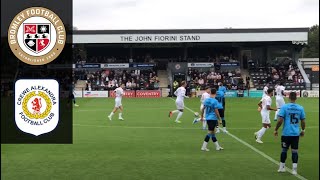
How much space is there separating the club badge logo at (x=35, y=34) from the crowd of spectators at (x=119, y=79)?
4334cm

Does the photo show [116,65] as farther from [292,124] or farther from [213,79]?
[292,124]

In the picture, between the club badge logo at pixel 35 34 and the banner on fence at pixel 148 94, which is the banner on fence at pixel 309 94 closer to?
the banner on fence at pixel 148 94

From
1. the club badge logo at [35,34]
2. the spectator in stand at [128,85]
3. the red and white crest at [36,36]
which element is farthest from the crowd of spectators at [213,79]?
the club badge logo at [35,34]

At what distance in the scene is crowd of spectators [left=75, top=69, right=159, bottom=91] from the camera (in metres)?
55.4

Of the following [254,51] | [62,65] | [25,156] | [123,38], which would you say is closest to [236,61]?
[254,51]

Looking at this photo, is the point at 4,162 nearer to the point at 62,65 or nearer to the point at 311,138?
the point at 311,138

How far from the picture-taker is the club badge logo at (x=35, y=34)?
1113 cm

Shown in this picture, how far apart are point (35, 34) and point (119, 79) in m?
47.2

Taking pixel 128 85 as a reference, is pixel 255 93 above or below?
below

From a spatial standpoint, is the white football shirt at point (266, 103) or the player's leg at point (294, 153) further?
the white football shirt at point (266, 103)

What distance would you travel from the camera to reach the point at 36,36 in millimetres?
11719

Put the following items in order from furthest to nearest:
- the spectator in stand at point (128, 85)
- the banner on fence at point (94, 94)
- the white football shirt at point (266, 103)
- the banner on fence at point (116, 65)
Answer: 1. the banner on fence at point (116, 65)
2. the spectator in stand at point (128, 85)
3. the banner on fence at point (94, 94)
4. the white football shirt at point (266, 103)

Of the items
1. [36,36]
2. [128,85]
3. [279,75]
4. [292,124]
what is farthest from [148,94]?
[292,124]

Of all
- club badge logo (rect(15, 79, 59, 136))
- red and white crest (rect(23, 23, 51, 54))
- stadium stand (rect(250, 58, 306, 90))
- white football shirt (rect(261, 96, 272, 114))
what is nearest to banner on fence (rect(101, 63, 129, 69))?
stadium stand (rect(250, 58, 306, 90))
